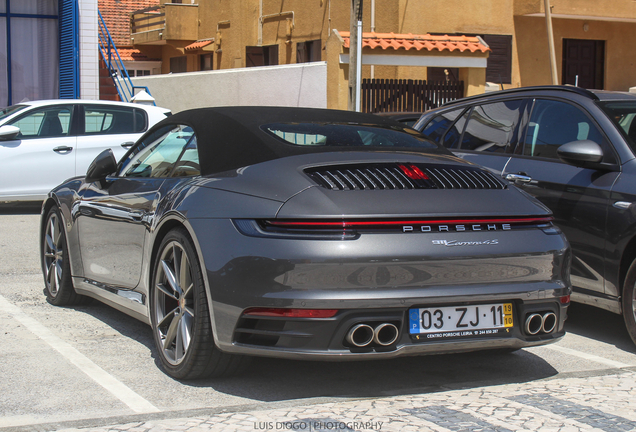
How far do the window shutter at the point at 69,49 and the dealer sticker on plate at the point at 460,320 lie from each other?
18504 mm

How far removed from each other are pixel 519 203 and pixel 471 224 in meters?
0.36

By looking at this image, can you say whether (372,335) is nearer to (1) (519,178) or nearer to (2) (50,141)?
(1) (519,178)

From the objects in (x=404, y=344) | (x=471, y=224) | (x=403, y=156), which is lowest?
(x=404, y=344)

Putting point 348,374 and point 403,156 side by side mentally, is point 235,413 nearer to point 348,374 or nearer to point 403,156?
point 348,374

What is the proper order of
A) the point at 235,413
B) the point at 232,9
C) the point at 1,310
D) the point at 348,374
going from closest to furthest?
the point at 235,413, the point at 348,374, the point at 1,310, the point at 232,9

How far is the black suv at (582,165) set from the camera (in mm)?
5168

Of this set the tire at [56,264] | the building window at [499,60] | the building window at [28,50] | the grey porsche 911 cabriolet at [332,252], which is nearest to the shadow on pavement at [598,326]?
the grey porsche 911 cabriolet at [332,252]

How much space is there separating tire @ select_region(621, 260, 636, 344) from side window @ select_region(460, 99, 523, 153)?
1.58 m

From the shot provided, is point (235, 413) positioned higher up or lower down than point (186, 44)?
lower down

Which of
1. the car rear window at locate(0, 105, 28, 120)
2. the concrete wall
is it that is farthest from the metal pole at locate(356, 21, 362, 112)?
the car rear window at locate(0, 105, 28, 120)

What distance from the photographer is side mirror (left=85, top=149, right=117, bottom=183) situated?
5496 mm

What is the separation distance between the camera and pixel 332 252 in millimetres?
3705

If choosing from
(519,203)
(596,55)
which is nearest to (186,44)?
(596,55)

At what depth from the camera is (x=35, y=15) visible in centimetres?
2162
